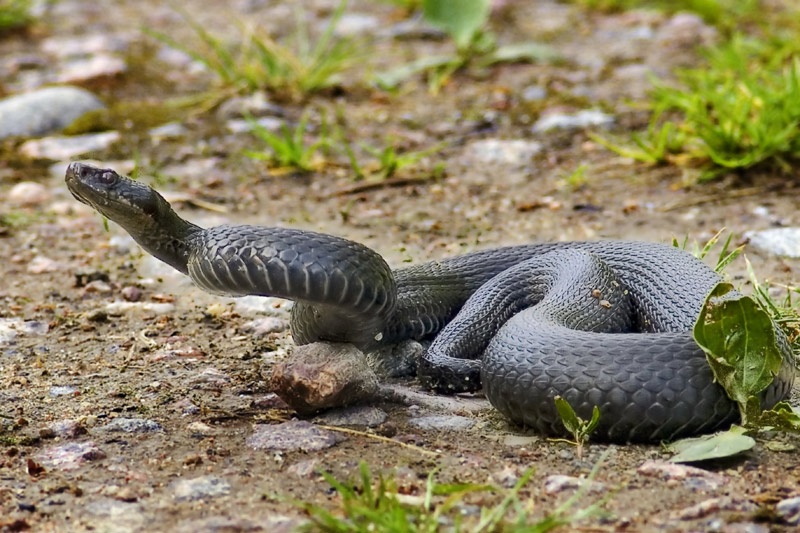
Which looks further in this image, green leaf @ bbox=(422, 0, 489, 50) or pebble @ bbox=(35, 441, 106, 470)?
green leaf @ bbox=(422, 0, 489, 50)

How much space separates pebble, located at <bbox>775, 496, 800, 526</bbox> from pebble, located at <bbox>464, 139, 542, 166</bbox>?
530 cm

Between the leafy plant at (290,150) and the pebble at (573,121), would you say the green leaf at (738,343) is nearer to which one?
the leafy plant at (290,150)

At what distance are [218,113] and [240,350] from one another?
4.66 m

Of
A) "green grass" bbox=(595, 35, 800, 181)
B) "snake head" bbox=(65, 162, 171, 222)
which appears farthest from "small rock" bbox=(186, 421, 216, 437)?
"green grass" bbox=(595, 35, 800, 181)

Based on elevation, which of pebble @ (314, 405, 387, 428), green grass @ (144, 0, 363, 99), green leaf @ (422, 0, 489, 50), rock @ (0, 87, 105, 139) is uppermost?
green leaf @ (422, 0, 489, 50)

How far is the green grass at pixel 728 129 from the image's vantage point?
7.16 metres

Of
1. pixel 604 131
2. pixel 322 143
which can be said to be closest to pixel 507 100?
pixel 604 131

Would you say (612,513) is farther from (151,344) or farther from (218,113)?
(218,113)

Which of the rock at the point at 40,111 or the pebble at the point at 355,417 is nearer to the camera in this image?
the pebble at the point at 355,417

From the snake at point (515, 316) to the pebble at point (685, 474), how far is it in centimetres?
29

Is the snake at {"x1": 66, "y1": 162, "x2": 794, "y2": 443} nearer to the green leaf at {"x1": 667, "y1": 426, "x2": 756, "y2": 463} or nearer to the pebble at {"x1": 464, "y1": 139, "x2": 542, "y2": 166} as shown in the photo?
the green leaf at {"x1": 667, "y1": 426, "x2": 756, "y2": 463}

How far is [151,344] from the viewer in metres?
5.20

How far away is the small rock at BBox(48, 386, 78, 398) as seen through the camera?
4463 millimetres

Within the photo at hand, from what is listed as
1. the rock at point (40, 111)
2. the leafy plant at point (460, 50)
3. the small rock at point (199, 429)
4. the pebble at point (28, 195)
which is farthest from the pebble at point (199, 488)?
the leafy plant at point (460, 50)
